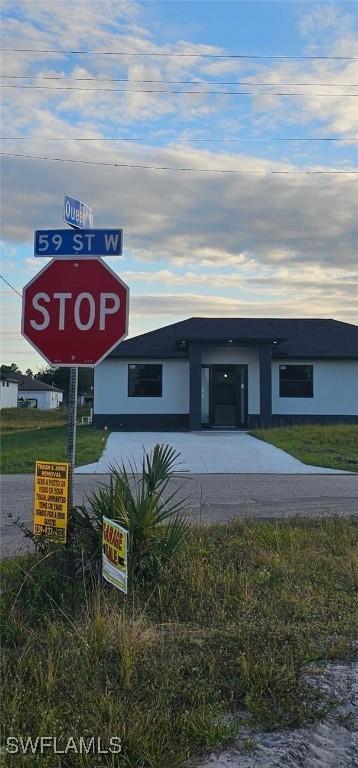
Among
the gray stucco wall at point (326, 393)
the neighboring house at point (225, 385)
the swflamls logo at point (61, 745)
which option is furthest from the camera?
the gray stucco wall at point (326, 393)

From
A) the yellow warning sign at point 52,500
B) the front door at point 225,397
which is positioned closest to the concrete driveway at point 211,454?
the front door at point 225,397

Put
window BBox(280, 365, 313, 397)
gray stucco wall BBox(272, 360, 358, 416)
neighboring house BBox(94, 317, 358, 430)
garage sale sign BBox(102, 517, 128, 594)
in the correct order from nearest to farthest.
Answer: garage sale sign BBox(102, 517, 128, 594) < neighboring house BBox(94, 317, 358, 430) < gray stucco wall BBox(272, 360, 358, 416) < window BBox(280, 365, 313, 397)

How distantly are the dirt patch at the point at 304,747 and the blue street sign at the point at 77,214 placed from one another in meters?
3.62

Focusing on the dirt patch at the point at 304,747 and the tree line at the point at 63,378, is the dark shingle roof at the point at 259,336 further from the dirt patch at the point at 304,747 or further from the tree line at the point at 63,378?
the tree line at the point at 63,378

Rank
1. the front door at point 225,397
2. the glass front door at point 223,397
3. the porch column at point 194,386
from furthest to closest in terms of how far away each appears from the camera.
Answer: the glass front door at point 223,397, the front door at point 225,397, the porch column at point 194,386

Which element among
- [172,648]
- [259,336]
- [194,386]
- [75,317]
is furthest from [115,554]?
[259,336]

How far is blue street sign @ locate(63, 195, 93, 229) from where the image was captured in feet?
16.5

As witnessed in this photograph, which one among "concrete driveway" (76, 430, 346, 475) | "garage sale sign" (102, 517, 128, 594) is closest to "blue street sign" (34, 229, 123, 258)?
"garage sale sign" (102, 517, 128, 594)

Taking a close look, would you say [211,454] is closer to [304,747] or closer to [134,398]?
[134,398]

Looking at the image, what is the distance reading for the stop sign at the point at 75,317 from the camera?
16.2ft

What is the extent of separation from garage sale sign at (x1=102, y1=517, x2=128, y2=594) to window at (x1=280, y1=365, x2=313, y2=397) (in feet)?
74.0

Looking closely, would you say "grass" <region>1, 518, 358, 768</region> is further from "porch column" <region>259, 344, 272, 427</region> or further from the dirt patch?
"porch column" <region>259, 344, 272, 427</region>

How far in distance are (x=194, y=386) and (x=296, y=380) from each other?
4427 millimetres

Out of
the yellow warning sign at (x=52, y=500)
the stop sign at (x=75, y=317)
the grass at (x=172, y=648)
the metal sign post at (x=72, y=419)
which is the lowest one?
the grass at (x=172, y=648)
